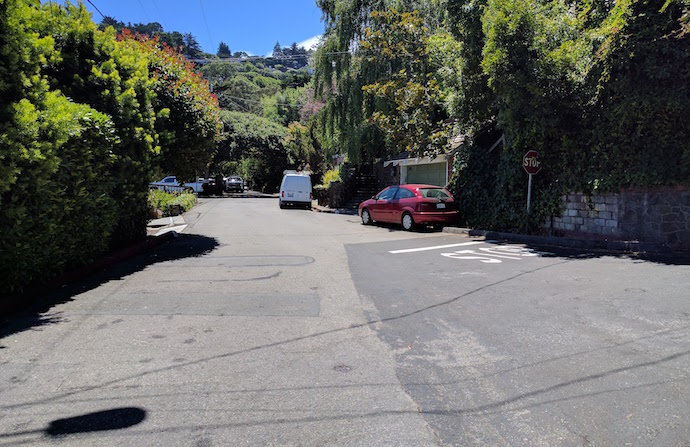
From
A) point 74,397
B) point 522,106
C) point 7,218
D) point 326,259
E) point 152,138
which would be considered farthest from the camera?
point 522,106

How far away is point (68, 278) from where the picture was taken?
24.5ft

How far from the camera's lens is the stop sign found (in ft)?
42.4

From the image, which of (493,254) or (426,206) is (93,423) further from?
(426,206)

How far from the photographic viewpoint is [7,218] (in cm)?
575

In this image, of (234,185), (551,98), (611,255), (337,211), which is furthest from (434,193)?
(234,185)

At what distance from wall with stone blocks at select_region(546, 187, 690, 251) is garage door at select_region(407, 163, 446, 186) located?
32.5 feet

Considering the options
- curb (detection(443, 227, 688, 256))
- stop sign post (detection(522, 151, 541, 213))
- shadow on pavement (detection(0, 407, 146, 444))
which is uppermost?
stop sign post (detection(522, 151, 541, 213))

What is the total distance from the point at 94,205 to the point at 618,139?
11.5 metres

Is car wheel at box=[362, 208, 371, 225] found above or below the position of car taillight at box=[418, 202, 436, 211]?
below

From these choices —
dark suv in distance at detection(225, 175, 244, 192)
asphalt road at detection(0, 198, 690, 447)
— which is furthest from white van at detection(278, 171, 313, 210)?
dark suv in distance at detection(225, 175, 244, 192)

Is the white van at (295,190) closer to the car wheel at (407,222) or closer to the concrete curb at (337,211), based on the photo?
the concrete curb at (337,211)

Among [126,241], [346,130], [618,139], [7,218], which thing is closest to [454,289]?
[7,218]

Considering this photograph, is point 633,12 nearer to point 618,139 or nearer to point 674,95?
point 674,95

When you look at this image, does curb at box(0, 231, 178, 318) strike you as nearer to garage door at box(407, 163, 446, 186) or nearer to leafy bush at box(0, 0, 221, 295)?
leafy bush at box(0, 0, 221, 295)
